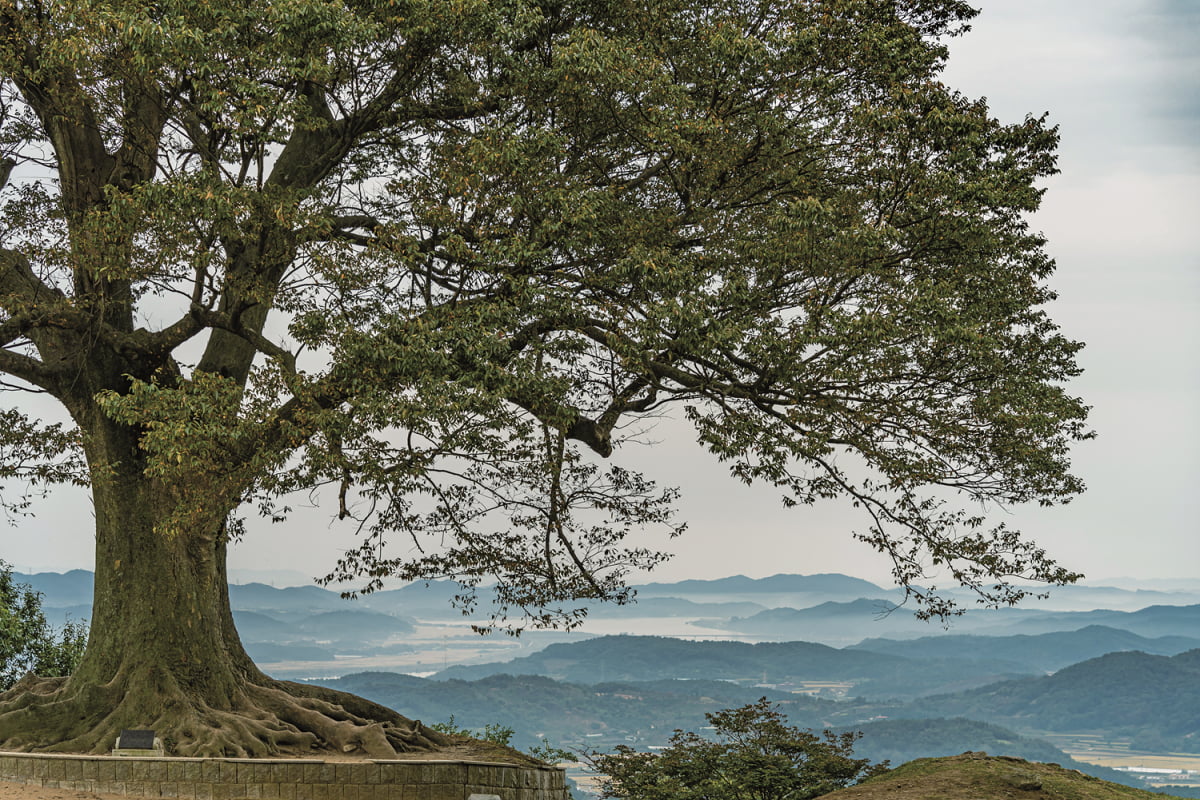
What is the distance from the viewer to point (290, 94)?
11.6 metres

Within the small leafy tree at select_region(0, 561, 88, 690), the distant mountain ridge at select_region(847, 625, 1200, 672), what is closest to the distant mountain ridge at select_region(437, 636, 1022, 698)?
the distant mountain ridge at select_region(847, 625, 1200, 672)

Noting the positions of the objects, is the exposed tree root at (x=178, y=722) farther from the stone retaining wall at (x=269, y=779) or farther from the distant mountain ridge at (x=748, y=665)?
the distant mountain ridge at (x=748, y=665)

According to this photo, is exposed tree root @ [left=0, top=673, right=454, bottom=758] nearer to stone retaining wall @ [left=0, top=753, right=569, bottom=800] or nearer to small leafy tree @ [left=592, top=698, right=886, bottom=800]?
stone retaining wall @ [left=0, top=753, right=569, bottom=800]

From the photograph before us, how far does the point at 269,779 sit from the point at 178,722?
8.22 feet

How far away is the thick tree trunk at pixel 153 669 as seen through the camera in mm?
12648

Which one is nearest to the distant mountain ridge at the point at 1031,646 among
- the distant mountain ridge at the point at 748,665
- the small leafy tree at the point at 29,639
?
the distant mountain ridge at the point at 748,665

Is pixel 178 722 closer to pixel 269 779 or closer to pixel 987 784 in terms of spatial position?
pixel 269 779

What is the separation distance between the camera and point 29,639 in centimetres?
1886

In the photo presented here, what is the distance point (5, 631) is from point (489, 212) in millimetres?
13086

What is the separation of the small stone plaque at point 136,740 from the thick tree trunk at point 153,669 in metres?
0.88

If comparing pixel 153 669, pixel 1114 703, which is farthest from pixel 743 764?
pixel 1114 703

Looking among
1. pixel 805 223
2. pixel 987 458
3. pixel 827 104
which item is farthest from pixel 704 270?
pixel 987 458

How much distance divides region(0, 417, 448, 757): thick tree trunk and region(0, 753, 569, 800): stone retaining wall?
1283 millimetres

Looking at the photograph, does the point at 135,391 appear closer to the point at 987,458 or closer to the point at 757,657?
the point at 987,458
